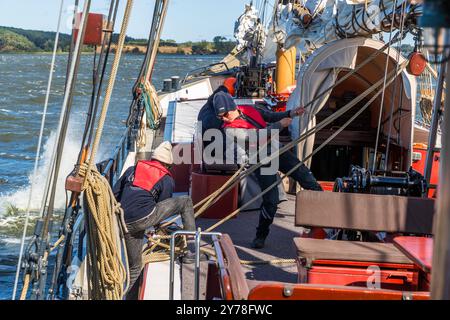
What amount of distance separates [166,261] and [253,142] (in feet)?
5.70

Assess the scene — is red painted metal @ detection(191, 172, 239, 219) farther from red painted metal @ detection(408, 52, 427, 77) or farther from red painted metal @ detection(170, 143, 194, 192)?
red painted metal @ detection(408, 52, 427, 77)

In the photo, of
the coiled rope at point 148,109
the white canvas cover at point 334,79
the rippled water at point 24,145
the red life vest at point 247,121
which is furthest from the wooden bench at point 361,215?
the coiled rope at point 148,109

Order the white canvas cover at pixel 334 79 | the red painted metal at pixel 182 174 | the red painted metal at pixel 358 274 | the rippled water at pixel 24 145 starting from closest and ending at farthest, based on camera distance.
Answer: the red painted metal at pixel 358 274 → the white canvas cover at pixel 334 79 → the red painted metal at pixel 182 174 → the rippled water at pixel 24 145

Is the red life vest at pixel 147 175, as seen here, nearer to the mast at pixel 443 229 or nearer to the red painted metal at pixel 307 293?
the red painted metal at pixel 307 293

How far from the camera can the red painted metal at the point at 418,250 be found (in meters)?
3.23

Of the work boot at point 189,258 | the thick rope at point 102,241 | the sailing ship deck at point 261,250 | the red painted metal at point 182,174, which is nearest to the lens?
the thick rope at point 102,241

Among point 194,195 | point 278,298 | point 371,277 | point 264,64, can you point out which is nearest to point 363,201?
point 371,277

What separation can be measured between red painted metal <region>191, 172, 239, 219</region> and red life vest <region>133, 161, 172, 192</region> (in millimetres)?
2085

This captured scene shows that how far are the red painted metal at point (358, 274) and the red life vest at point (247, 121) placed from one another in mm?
2793

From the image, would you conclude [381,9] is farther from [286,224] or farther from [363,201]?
[363,201]

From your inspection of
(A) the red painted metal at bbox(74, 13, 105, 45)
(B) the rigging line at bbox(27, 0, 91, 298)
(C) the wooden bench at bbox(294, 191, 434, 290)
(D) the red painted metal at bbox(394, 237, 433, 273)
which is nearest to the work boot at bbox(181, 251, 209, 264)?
(C) the wooden bench at bbox(294, 191, 434, 290)

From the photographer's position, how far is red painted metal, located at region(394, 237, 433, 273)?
3.23 metres

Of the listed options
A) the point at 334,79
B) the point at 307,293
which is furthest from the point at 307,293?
the point at 334,79
